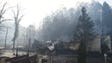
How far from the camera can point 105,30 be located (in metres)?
56.2

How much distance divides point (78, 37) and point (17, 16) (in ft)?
64.3

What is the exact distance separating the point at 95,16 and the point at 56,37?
13633 millimetres

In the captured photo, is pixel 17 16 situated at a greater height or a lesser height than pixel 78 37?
greater

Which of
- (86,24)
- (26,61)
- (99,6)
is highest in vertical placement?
(99,6)

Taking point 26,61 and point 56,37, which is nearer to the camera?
point 26,61

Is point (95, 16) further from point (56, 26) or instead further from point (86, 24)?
point (86, 24)

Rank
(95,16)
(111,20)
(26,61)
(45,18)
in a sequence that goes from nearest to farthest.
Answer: (26,61) → (111,20) → (95,16) → (45,18)

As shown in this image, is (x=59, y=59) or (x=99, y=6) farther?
(x=99, y=6)

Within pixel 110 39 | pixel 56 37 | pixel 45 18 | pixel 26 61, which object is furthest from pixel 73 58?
pixel 45 18

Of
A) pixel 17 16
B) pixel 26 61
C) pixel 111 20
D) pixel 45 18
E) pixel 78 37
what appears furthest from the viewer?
pixel 45 18

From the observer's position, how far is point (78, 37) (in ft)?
131


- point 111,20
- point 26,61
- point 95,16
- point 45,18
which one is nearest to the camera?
point 26,61

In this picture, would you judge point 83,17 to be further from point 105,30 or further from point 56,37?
point 56,37

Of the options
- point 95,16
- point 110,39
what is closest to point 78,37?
point 110,39
